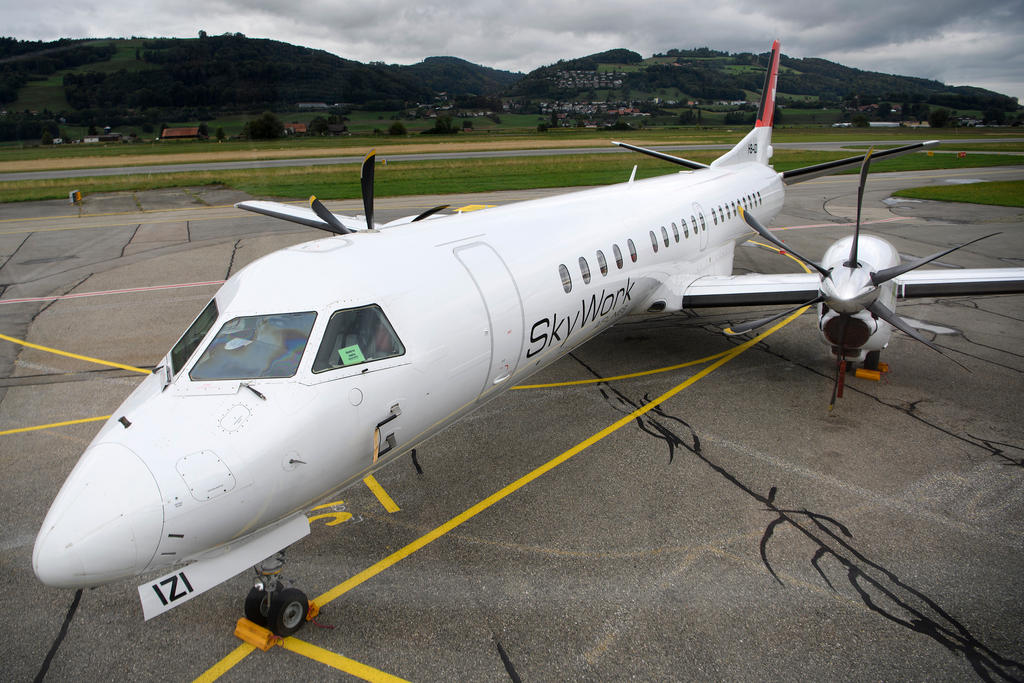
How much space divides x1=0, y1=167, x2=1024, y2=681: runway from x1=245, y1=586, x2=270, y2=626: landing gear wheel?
287 millimetres

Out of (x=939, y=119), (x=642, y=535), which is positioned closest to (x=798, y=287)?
(x=642, y=535)

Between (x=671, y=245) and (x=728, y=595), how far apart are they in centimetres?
714

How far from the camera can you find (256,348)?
5.34 meters

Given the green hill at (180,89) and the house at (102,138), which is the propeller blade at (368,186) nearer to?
the green hill at (180,89)

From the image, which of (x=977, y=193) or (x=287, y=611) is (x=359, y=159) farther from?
(x=287, y=611)

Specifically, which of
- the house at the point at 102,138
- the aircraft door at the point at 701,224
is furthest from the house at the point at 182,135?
the aircraft door at the point at 701,224

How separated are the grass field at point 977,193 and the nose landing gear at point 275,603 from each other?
1556 inches

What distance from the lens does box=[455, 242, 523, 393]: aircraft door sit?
7016 millimetres

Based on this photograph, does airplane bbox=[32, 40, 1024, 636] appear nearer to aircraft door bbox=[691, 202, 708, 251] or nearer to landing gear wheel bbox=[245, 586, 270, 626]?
landing gear wheel bbox=[245, 586, 270, 626]

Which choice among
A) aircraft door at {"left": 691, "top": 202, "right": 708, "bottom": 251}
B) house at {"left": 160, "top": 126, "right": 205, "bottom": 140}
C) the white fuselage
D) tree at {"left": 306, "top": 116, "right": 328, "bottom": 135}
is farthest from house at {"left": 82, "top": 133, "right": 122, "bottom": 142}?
the white fuselage

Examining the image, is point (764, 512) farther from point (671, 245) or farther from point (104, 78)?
point (104, 78)

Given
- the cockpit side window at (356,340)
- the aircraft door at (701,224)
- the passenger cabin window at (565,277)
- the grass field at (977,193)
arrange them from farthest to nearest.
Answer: the grass field at (977,193) → the aircraft door at (701,224) → the passenger cabin window at (565,277) → the cockpit side window at (356,340)

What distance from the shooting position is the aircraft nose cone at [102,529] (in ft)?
13.9

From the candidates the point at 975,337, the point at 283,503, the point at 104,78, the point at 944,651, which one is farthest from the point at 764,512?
the point at 104,78
